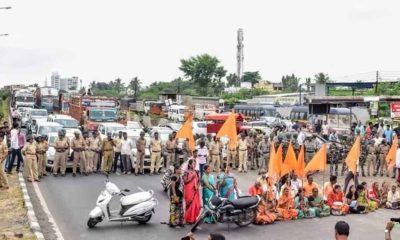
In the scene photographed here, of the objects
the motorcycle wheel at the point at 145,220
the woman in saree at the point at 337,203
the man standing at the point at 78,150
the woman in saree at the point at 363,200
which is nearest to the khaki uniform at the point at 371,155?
the woman in saree at the point at 363,200

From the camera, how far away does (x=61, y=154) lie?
19.0 metres

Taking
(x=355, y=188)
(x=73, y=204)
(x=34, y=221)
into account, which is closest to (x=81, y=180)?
(x=73, y=204)

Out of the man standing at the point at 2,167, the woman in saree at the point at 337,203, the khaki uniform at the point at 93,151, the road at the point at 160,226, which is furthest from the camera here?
the khaki uniform at the point at 93,151

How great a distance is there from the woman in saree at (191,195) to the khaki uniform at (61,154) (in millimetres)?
7535

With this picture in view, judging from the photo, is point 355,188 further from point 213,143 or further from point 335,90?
point 335,90

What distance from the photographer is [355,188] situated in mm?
15172

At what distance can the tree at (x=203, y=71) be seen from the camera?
86.9 meters

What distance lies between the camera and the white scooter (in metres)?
12.0

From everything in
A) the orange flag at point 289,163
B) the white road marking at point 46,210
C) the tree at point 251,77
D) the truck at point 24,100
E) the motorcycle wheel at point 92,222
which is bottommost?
the white road marking at point 46,210

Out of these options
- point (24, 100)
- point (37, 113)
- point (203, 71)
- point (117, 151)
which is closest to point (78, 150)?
point (117, 151)

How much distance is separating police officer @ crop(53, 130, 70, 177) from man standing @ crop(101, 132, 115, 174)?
1376 millimetres

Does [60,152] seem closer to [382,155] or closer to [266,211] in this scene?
[266,211]

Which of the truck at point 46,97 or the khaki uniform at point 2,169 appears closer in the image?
the khaki uniform at point 2,169

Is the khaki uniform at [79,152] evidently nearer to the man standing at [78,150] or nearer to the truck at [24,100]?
the man standing at [78,150]
